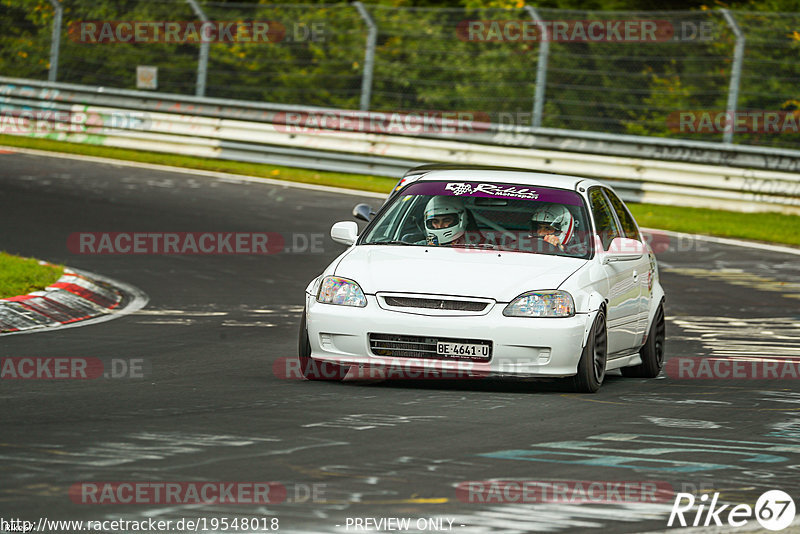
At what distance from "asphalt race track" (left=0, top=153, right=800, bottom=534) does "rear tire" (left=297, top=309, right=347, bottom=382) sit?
0.19 m

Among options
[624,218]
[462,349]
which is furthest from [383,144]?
[462,349]

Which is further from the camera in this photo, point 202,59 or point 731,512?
point 202,59

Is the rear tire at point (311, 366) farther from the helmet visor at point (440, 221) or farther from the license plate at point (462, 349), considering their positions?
the helmet visor at point (440, 221)

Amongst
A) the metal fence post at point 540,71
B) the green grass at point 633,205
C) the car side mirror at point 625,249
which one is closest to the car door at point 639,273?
the car side mirror at point 625,249

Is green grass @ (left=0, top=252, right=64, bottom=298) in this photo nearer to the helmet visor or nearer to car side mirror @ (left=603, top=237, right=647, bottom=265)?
the helmet visor

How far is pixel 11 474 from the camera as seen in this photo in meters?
6.03

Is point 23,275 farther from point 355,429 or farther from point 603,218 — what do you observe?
point 355,429

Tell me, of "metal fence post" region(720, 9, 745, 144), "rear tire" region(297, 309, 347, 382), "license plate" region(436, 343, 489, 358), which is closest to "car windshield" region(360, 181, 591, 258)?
"rear tire" region(297, 309, 347, 382)

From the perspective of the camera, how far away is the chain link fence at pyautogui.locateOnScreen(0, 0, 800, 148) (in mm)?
21984

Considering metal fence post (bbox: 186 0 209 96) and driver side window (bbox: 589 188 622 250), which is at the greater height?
metal fence post (bbox: 186 0 209 96)

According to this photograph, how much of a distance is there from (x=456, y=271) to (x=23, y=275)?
17.3 ft

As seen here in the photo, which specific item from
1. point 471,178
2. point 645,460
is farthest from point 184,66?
point 645,460

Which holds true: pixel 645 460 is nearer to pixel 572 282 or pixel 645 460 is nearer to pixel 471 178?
pixel 572 282

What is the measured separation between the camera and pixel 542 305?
8.95 metres
